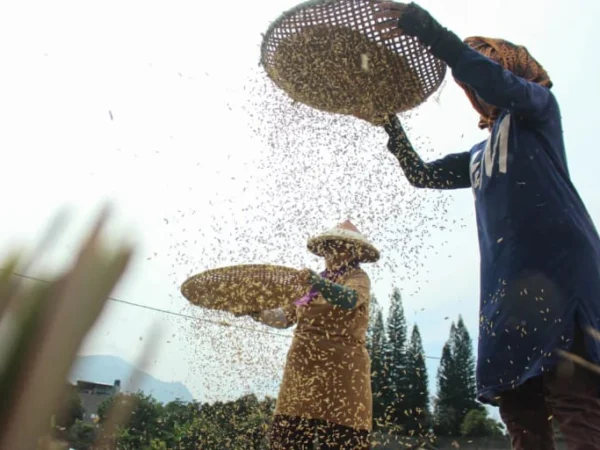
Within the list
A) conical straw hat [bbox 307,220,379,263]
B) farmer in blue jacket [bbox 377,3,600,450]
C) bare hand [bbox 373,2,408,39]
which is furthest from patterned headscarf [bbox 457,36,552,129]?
conical straw hat [bbox 307,220,379,263]

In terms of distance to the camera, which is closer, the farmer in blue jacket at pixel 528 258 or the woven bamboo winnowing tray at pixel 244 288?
the farmer in blue jacket at pixel 528 258

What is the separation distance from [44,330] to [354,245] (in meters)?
3.00

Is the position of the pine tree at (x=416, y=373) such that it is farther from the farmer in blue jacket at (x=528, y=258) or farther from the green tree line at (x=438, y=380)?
the farmer in blue jacket at (x=528, y=258)

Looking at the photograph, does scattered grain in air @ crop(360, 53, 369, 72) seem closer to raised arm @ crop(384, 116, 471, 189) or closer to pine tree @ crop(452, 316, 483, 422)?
raised arm @ crop(384, 116, 471, 189)

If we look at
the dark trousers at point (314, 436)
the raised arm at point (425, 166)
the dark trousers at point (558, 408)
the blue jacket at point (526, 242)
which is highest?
the raised arm at point (425, 166)

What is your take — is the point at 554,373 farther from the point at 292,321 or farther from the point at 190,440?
the point at 190,440

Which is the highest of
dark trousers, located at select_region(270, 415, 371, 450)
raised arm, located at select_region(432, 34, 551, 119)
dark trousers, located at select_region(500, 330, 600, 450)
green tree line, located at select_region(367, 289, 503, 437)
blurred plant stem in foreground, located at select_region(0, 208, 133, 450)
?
green tree line, located at select_region(367, 289, 503, 437)

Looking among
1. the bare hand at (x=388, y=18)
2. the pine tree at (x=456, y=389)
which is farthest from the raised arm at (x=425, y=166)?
the pine tree at (x=456, y=389)

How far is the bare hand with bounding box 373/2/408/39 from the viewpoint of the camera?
2.04 m

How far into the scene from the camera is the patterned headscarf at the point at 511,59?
2.00 metres

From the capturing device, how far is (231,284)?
9.46ft

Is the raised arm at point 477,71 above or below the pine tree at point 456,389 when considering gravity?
below

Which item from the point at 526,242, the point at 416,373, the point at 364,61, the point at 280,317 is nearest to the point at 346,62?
the point at 364,61

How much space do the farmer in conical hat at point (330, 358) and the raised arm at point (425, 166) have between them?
73 centimetres
